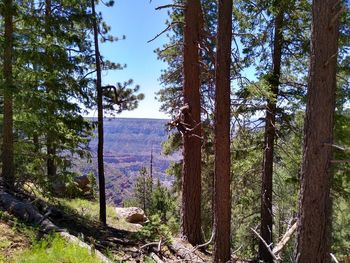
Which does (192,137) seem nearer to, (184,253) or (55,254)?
(184,253)

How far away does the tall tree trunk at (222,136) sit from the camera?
21.2 feet

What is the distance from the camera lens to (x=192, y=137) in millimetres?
8945

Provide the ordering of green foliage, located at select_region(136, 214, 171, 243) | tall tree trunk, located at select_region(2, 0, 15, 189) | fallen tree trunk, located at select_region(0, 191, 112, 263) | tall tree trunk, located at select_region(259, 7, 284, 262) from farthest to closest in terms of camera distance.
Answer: tall tree trunk, located at select_region(259, 7, 284, 262) < tall tree trunk, located at select_region(2, 0, 15, 189) < green foliage, located at select_region(136, 214, 171, 243) < fallen tree trunk, located at select_region(0, 191, 112, 263)

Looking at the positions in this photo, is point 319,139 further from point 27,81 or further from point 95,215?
point 95,215

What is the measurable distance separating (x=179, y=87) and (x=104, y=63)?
149 inches

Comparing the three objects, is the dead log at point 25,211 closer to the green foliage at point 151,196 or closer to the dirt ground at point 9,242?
the dirt ground at point 9,242

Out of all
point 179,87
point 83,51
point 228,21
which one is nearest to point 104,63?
point 83,51

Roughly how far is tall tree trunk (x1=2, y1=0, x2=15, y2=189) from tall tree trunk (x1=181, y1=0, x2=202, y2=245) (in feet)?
14.6

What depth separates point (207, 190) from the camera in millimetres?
17359

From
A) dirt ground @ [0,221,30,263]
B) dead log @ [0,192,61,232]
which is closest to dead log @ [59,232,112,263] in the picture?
dead log @ [0,192,61,232]

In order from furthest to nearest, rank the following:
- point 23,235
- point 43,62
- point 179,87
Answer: point 179,87, point 43,62, point 23,235

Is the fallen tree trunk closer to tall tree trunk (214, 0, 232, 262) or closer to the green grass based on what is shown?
the green grass

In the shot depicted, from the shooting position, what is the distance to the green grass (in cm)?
A: 518

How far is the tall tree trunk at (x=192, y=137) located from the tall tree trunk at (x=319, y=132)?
15.4 feet
